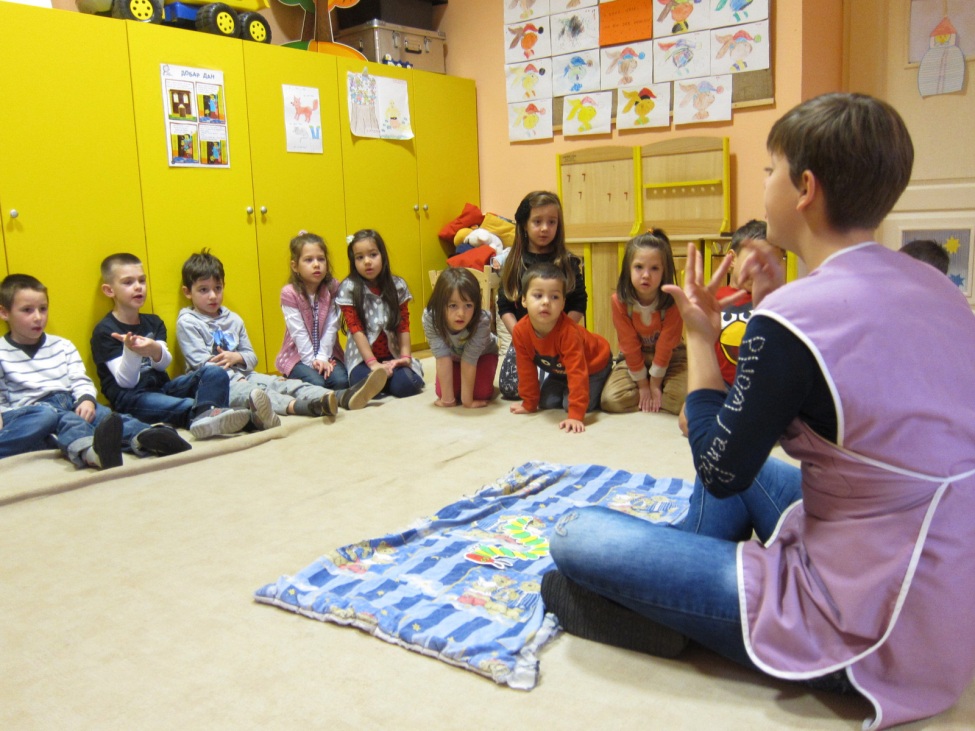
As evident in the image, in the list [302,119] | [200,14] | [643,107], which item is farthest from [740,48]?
[200,14]

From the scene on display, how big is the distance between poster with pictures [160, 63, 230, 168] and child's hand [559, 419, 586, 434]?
2.00 meters

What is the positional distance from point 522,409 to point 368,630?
174 cm

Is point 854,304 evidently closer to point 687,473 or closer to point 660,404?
point 687,473

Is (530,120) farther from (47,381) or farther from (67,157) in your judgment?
(47,381)

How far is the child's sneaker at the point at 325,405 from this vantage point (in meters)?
3.13

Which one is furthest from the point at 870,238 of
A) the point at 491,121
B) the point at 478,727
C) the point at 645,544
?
the point at 491,121

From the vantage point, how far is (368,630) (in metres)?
1.51

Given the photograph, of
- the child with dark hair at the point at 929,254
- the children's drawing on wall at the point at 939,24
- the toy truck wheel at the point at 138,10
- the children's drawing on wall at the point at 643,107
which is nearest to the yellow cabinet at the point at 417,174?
the toy truck wheel at the point at 138,10

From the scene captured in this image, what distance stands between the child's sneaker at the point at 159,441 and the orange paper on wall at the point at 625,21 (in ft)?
9.77

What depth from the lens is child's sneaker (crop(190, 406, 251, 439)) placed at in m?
2.92

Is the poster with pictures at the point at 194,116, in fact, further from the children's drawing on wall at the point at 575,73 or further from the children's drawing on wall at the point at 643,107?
the children's drawing on wall at the point at 643,107

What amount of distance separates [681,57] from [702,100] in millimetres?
239

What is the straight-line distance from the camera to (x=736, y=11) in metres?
3.85

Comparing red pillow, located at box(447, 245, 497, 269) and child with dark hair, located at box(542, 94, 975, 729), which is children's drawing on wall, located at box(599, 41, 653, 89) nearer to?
red pillow, located at box(447, 245, 497, 269)
